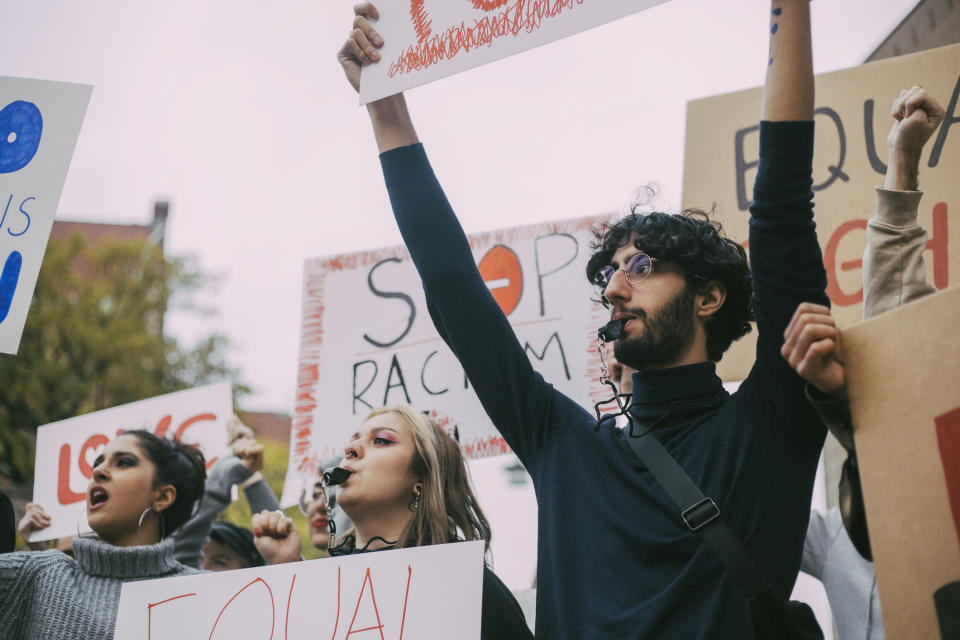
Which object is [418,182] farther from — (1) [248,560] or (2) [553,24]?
(1) [248,560]

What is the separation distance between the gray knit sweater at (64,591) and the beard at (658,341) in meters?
1.62

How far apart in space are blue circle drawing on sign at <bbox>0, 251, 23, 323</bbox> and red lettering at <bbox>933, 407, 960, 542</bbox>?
241 cm

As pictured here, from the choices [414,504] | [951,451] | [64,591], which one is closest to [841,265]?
[414,504]

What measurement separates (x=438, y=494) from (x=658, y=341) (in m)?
0.92

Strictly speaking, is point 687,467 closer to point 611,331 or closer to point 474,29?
point 611,331

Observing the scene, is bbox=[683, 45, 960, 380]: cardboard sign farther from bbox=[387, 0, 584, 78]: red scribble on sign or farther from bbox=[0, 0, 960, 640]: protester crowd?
bbox=[387, 0, 584, 78]: red scribble on sign

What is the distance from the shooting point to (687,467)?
6.11 ft

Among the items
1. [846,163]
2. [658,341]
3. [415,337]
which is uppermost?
[846,163]

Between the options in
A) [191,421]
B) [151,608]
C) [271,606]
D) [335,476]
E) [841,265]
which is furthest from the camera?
[191,421]

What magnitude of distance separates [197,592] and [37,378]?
18.4 m

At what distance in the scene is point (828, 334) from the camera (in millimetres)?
1614

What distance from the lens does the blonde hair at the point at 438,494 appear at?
2.60 meters

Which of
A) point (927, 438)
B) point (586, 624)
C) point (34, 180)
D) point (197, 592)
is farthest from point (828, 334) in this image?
point (34, 180)

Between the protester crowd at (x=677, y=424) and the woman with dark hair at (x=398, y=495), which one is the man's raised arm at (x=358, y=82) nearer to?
the protester crowd at (x=677, y=424)
